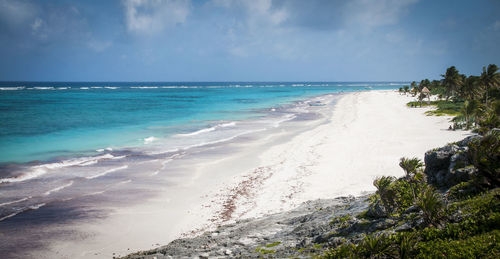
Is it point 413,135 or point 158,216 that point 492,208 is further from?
point 413,135

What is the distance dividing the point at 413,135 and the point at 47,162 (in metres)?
33.7

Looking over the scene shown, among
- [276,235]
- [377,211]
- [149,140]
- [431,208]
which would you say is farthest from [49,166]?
[431,208]

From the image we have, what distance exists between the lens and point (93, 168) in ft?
74.5

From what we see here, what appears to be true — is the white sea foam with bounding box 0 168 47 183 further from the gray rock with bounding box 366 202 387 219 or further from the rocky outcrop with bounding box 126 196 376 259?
Result: the gray rock with bounding box 366 202 387 219

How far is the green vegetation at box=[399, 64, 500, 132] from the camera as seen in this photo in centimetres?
2032

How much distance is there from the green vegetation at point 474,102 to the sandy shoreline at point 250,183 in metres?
2.85

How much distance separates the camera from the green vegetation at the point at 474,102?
20316 millimetres

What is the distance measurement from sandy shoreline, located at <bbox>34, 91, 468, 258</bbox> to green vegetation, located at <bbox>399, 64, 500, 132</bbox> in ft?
9.37

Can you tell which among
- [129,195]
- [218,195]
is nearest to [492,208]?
[218,195]

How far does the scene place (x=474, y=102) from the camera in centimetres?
3078

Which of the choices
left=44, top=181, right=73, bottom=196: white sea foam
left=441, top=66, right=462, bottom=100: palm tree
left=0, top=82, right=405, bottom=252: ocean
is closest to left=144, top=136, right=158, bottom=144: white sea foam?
left=0, top=82, right=405, bottom=252: ocean

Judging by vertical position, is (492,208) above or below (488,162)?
below

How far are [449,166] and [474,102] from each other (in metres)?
26.8

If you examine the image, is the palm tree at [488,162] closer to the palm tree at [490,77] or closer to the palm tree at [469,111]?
the palm tree at [469,111]
